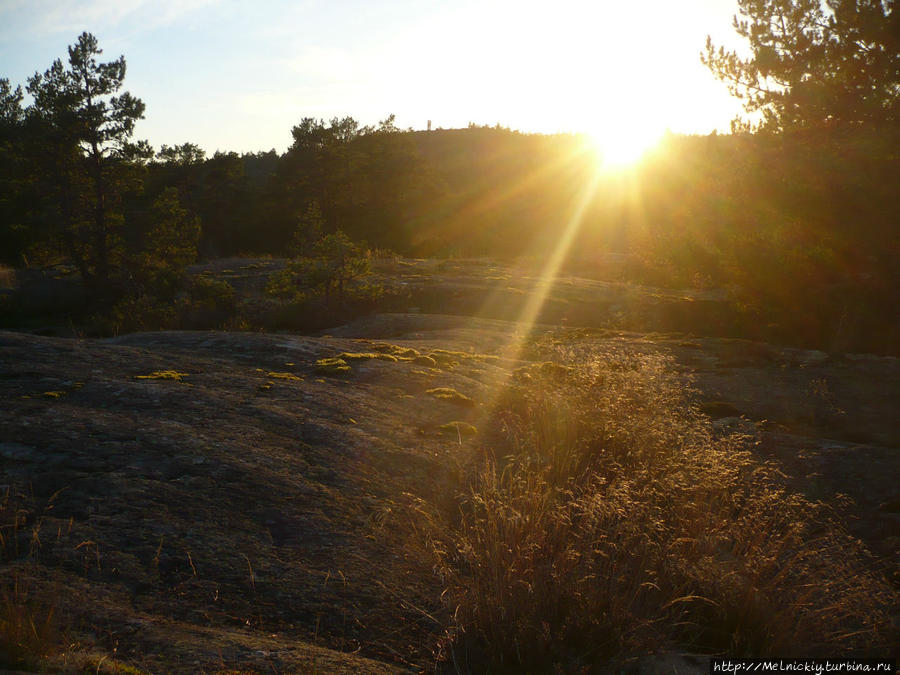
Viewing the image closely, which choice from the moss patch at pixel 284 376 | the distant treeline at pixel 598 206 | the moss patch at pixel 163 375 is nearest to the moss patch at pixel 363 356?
the moss patch at pixel 284 376

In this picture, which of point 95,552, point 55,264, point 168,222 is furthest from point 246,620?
point 55,264

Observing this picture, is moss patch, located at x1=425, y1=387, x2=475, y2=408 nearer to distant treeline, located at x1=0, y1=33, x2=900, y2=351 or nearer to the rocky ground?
the rocky ground

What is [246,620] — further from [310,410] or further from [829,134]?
[829,134]

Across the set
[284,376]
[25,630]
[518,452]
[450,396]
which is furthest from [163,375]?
[25,630]

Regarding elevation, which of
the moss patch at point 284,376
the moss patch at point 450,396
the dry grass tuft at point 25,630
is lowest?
the moss patch at point 450,396

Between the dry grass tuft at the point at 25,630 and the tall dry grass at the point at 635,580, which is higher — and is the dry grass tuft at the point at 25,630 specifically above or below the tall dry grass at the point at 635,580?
above

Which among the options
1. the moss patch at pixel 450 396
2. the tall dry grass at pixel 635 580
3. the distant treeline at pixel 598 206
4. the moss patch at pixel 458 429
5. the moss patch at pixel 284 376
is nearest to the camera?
the tall dry grass at pixel 635 580

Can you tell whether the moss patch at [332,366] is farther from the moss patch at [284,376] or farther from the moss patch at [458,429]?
the moss patch at [458,429]

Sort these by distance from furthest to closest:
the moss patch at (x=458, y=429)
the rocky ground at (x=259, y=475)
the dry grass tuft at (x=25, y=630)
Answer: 1. the moss patch at (x=458, y=429)
2. the rocky ground at (x=259, y=475)
3. the dry grass tuft at (x=25, y=630)

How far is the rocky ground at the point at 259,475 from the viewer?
323 cm

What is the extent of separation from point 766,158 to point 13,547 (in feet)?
41.8

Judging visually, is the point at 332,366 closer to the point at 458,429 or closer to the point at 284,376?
the point at 284,376

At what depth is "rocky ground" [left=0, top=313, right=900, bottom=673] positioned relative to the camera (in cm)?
323

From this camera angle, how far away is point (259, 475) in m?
4.94
